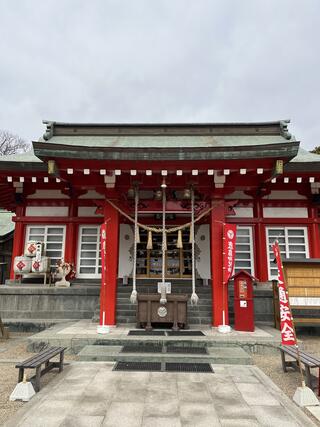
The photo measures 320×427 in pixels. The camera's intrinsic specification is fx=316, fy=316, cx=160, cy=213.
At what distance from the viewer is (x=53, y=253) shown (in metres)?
12.3

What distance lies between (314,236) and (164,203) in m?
6.19

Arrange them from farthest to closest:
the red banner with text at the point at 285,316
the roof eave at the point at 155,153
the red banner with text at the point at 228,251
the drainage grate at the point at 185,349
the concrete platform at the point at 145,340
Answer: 1. the red banner with text at the point at 228,251
2. the roof eave at the point at 155,153
3. the concrete platform at the point at 145,340
4. the drainage grate at the point at 185,349
5. the red banner with text at the point at 285,316

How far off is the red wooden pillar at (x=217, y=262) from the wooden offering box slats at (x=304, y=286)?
1.88 m

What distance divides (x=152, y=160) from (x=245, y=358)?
533cm

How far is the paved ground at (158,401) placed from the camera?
404 centimetres

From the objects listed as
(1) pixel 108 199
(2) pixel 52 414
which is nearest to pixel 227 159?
(1) pixel 108 199

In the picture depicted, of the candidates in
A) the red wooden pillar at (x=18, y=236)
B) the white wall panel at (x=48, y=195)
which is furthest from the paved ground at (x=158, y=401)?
the white wall panel at (x=48, y=195)

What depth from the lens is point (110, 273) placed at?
916cm

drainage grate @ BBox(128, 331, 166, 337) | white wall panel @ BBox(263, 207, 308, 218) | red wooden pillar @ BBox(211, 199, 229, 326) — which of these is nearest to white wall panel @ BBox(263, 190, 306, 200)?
white wall panel @ BBox(263, 207, 308, 218)

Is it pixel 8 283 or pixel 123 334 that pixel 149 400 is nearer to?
pixel 123 334

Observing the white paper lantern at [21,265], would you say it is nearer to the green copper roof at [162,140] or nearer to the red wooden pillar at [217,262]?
the green copper roof at [162,140]

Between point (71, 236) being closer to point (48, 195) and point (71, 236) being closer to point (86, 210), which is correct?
point (86, 210)

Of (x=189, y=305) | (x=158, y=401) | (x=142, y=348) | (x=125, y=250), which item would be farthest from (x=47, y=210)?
(x=158, y=401)

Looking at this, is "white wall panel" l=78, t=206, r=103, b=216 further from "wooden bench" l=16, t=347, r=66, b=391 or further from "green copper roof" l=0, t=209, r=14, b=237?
"wooden bench" l=16, t=347, r=66, b=391
